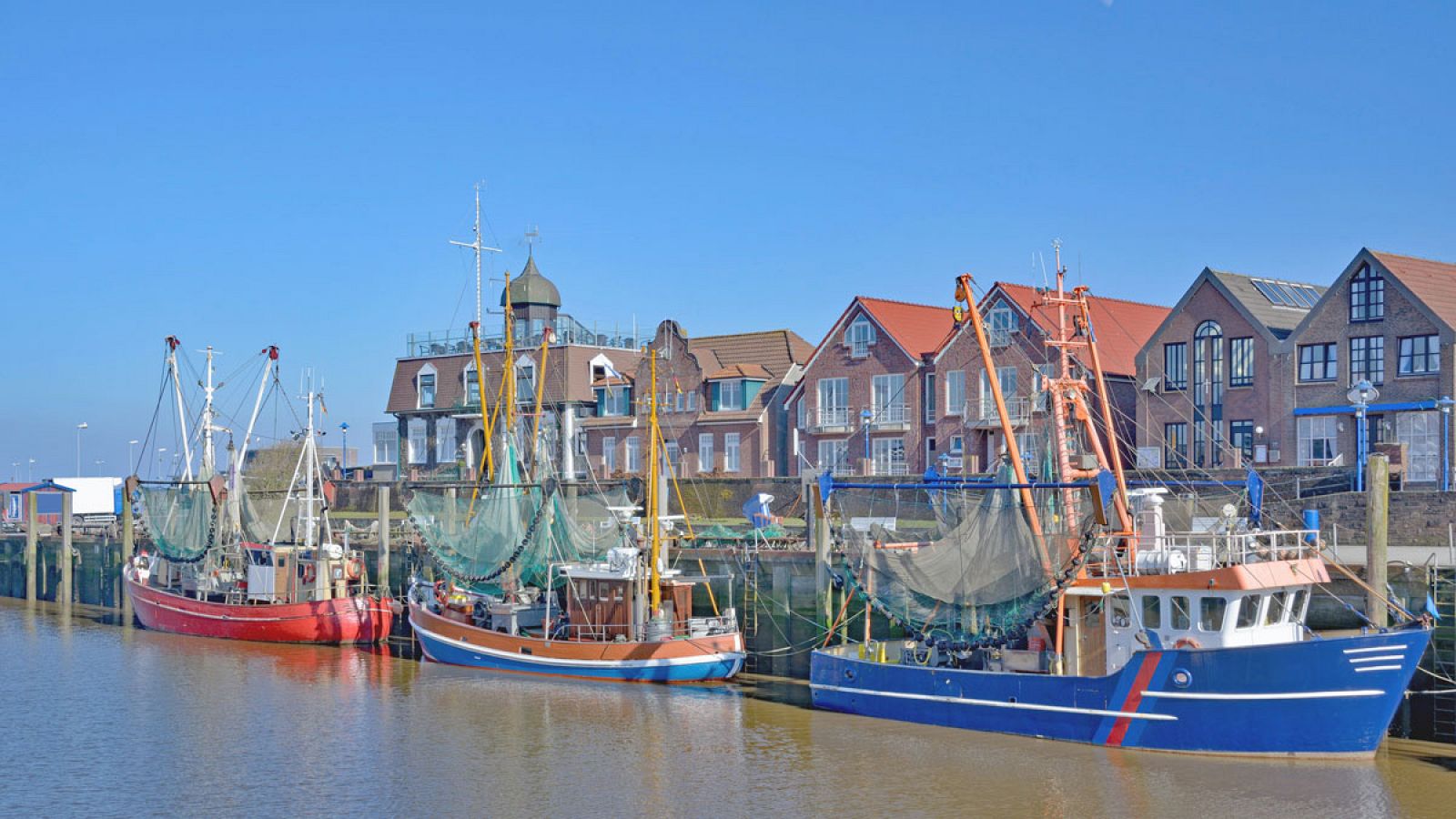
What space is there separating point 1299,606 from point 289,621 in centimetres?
3118

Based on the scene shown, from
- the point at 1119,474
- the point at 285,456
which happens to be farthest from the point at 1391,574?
the point at 285,456

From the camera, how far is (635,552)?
124ft

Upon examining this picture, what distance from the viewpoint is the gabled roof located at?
51.1 metres

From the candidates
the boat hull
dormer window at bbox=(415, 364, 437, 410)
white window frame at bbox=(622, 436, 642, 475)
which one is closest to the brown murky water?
the boat hull

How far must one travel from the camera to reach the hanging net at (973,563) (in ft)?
97.2

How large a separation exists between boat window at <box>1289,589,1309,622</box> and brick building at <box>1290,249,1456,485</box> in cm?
1848

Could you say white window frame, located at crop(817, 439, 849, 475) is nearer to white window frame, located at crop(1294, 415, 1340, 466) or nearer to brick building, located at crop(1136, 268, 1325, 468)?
brick building, located at crop(1136, 268, 1325, 468)

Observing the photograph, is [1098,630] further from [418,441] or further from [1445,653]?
[418,441]

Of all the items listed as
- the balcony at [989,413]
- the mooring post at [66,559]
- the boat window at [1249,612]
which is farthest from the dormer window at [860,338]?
the boat window at [1249,612]

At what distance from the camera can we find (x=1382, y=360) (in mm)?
47281

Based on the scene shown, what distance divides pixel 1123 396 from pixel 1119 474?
89.3 ft

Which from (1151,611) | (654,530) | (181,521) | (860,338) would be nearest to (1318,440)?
(860,338)

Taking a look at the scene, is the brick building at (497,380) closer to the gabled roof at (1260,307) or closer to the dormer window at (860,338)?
the dormer window at (860,338)

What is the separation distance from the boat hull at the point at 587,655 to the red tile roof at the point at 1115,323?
870 inches
